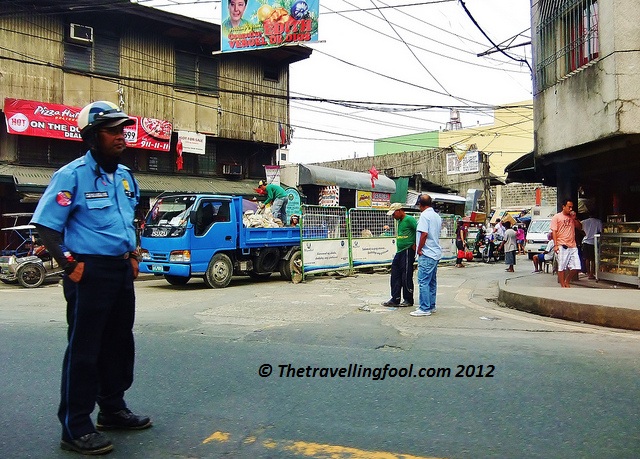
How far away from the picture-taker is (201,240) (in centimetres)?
1198

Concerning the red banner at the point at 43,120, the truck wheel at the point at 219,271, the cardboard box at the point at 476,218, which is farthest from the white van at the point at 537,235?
the red banner at the point at 43,120

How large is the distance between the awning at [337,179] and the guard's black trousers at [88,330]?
19063 millimetres

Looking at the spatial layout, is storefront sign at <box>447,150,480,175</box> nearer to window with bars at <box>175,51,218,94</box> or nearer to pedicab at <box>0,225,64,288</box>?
window with bars at <box>175,51,218,94</box>

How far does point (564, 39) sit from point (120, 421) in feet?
36.0

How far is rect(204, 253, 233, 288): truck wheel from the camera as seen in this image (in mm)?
12142

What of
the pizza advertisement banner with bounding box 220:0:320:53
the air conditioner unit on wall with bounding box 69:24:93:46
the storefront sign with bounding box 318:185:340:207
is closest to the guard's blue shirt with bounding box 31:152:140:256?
the pizza advertisement banner with bounding box 220:0:320:53

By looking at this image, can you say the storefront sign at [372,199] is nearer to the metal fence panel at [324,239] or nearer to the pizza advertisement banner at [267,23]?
the metal fence panel at [324,239]

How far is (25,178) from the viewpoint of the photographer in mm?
16094

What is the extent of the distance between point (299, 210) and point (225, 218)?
8.18ft

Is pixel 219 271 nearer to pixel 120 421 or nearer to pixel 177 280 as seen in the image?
pixel 177 280

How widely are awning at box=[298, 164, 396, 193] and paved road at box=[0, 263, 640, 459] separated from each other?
14.8 meters

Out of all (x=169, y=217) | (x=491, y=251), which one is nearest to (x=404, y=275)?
(x=169, y=217)

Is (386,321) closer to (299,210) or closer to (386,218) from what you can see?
(299,210)

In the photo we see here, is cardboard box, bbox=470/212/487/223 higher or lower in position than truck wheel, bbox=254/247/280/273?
higher
